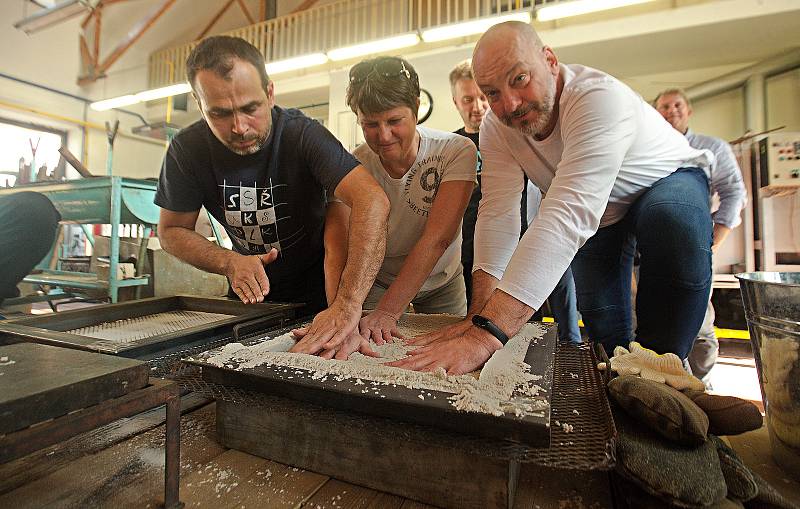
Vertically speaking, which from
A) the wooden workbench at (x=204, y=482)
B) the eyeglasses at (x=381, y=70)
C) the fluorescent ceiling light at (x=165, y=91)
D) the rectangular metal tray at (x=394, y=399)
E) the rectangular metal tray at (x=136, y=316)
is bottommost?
the wooden workbench at (x=204, y=482)

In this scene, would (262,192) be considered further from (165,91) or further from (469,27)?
(165,91)

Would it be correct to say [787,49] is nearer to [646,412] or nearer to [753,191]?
[753,191]

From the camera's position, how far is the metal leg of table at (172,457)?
1.86 ft

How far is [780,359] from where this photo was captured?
78 cm

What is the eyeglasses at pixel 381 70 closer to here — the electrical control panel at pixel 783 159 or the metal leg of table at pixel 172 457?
the metal leg of table at pixel 172 457

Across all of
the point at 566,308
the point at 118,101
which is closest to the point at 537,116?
the point at 566,308

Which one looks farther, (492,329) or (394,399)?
(492,329)

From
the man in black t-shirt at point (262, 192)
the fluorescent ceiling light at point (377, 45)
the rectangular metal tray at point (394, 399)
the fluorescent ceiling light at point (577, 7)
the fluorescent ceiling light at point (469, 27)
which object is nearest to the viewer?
the rectangular metal tray at point (394, 399)

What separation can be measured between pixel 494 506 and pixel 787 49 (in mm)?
5632

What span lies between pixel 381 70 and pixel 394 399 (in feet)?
3.41

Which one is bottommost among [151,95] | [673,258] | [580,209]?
[673,258]

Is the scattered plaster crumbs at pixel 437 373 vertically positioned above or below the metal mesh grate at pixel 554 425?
above

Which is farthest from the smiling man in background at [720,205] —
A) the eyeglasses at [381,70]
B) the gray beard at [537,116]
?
the eyeglasses at [381,70]

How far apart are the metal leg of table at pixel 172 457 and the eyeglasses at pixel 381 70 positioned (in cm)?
104
